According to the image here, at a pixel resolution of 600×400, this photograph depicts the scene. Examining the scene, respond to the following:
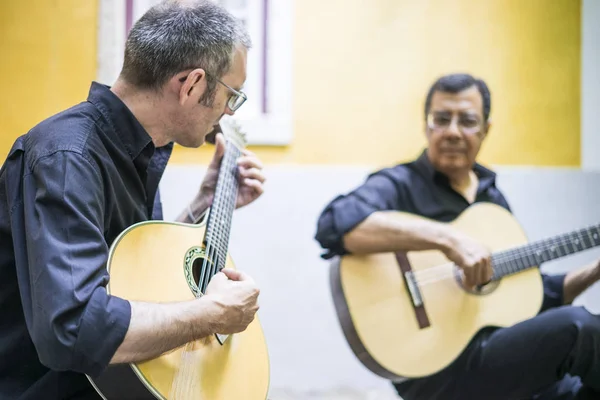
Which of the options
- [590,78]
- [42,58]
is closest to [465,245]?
[590,78]

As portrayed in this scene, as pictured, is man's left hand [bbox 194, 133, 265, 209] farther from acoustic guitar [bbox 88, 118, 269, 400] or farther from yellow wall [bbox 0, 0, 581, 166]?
yellow wall [bbox 0, 0, 581, 166]

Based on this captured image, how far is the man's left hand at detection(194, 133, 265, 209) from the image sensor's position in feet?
5.87

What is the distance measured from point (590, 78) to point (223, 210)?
239cm

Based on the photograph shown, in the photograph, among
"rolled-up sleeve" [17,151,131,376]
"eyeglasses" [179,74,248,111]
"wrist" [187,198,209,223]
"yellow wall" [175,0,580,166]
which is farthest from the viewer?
"yellow wall" [175,0,580,166]

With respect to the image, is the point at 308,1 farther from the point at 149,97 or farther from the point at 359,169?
the point at 149,97

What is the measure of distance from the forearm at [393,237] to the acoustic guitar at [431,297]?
0.11 ft

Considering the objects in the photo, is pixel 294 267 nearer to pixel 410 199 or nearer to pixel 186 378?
pixel 410 199

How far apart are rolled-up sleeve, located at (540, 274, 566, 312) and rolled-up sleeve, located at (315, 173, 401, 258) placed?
1.92 feet

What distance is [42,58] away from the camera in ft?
10.2

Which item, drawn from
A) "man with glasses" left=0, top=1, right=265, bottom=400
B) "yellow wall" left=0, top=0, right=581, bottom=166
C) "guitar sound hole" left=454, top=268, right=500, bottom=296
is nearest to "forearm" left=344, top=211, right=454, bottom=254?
"guitar sound hole" left=454, top=268, right=500, bottom=296

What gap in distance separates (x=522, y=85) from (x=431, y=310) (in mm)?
1632

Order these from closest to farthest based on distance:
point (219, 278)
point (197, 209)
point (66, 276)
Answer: point (66, 276), point (219, 278), point (197, 209)

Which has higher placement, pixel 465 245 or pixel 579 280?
pixel 465 245

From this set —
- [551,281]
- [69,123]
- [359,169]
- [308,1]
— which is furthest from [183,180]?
[69,123]
